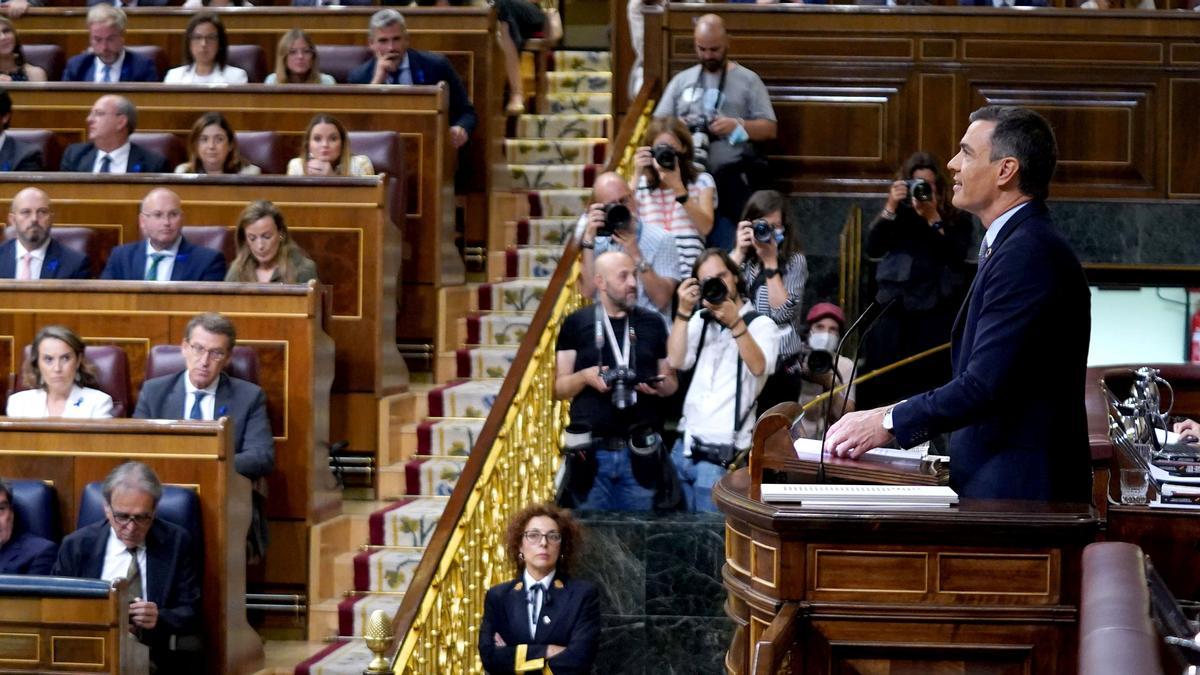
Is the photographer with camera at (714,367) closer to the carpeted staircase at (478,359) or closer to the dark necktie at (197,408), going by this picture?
the carpeted staircase at (478,359)

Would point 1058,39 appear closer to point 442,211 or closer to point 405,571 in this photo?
point 442,211

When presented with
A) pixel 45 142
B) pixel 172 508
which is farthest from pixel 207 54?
pixel 172 508

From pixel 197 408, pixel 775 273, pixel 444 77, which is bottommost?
pixel 197 408

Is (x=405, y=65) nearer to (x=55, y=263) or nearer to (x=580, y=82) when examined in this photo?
(x=580, y=82)

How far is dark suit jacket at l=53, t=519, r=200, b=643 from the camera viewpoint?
15.9ft

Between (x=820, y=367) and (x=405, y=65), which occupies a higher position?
(x=405, y=65)

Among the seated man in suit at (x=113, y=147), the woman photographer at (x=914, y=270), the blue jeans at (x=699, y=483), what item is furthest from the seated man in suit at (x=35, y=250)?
the woman photographer at (x=914, y=270)

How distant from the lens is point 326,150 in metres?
6.49

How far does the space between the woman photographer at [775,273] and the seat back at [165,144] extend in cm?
239

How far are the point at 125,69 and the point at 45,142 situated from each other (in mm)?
770

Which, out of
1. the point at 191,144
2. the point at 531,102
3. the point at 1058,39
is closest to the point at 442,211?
the point at 191,144

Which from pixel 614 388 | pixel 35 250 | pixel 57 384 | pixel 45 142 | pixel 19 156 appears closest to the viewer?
pixel 57 384

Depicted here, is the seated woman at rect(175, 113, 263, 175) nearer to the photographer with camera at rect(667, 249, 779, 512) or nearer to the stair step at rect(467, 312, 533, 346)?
the stair step at rect(467, 312, 533, 346)

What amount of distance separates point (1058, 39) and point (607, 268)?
3.04 m
